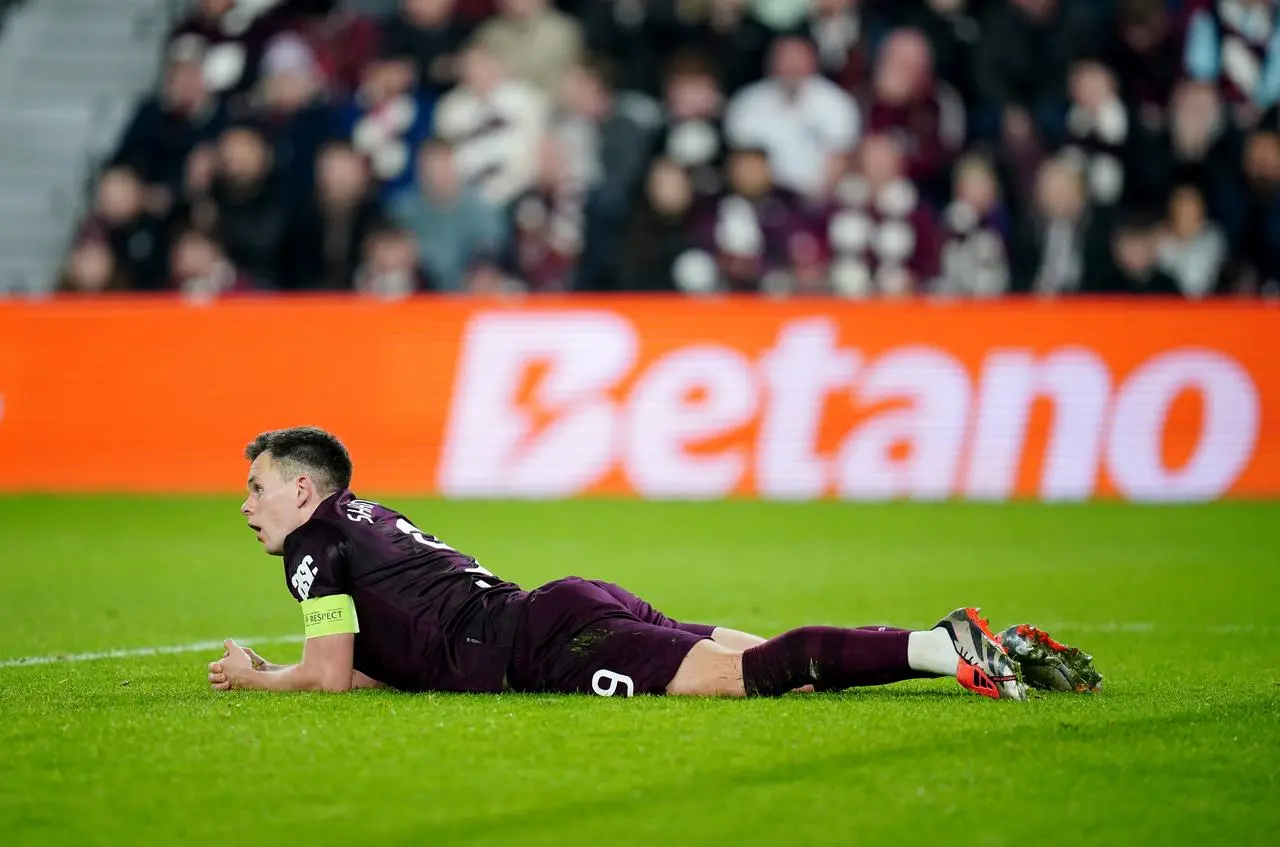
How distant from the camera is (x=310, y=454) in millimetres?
6539

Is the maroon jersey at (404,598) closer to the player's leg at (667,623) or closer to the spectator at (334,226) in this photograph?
the player's leg at (667,623)

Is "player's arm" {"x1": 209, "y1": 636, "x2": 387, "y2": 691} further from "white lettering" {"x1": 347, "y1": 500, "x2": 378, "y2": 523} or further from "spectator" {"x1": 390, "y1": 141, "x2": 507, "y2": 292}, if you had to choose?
"spectator" {"x1": 390, "y1": 141, "x2": 507, "y2": 292}

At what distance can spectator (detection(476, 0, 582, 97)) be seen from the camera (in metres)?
18.3

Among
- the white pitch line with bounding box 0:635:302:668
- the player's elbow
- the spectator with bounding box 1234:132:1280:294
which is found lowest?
the white pitch line with bounding box 0:635:302:668

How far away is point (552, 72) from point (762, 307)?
429cm

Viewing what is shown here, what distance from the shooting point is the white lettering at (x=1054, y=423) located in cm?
1515

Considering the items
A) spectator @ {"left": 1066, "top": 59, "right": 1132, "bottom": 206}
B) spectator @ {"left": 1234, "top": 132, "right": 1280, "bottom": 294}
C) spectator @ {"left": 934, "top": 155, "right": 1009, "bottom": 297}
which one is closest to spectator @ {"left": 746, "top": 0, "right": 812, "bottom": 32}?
spectator @ {"left": 934, "top": 155, "right": 1009, "bottom": 297}

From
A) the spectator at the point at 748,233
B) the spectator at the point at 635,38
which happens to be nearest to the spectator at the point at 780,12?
the spectator at the point at 635,38

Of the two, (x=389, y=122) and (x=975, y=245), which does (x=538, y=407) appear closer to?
(x=389, y=122)

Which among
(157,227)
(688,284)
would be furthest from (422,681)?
(157,227)

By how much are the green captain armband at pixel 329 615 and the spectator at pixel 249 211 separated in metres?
11.3

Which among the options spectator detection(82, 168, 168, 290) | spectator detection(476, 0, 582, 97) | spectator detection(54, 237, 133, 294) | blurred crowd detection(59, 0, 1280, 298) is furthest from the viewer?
spectator detection(476, 0, 582, 97)

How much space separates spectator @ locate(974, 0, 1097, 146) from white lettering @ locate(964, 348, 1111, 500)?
3106 millimetres

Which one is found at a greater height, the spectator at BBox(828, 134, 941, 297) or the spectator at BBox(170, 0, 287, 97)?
the spectator at BBox(170, 0, 287, 97)
